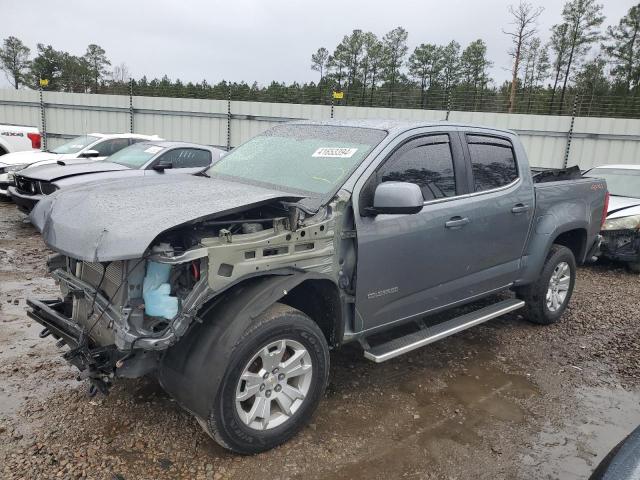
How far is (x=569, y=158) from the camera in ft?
43.7

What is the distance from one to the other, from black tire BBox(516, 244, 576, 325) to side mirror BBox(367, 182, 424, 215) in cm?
254

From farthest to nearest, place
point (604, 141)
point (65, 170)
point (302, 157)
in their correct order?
point (604, 141), point (65, 170), point (302, 157)

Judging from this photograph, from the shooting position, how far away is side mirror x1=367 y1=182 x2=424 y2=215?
3.05 meters

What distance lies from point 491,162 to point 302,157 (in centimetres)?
177

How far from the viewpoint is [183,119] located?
626 inches

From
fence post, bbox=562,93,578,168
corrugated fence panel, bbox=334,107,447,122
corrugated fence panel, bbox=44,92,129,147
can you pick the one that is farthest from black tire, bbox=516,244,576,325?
corrugated fence panel, bbox=44,92,129,147

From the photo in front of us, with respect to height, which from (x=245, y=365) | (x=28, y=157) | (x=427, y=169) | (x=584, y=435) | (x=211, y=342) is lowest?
(x=584, y=435)

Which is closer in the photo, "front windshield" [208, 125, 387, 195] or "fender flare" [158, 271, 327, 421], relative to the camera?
"fender flare" [158, 271, 327, 421]

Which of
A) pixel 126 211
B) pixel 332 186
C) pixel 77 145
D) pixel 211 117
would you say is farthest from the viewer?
pixel 211 117

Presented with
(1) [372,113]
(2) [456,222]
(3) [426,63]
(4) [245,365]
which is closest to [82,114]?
(1) [372,113]

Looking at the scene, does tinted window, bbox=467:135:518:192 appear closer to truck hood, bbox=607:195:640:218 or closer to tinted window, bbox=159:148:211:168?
truck hood, bbox=607:195:640:218

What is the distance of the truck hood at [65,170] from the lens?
737 centimetres

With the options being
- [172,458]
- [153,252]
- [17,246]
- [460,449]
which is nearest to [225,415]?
[172,458]

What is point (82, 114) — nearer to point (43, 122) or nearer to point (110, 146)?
point (43, 122)
